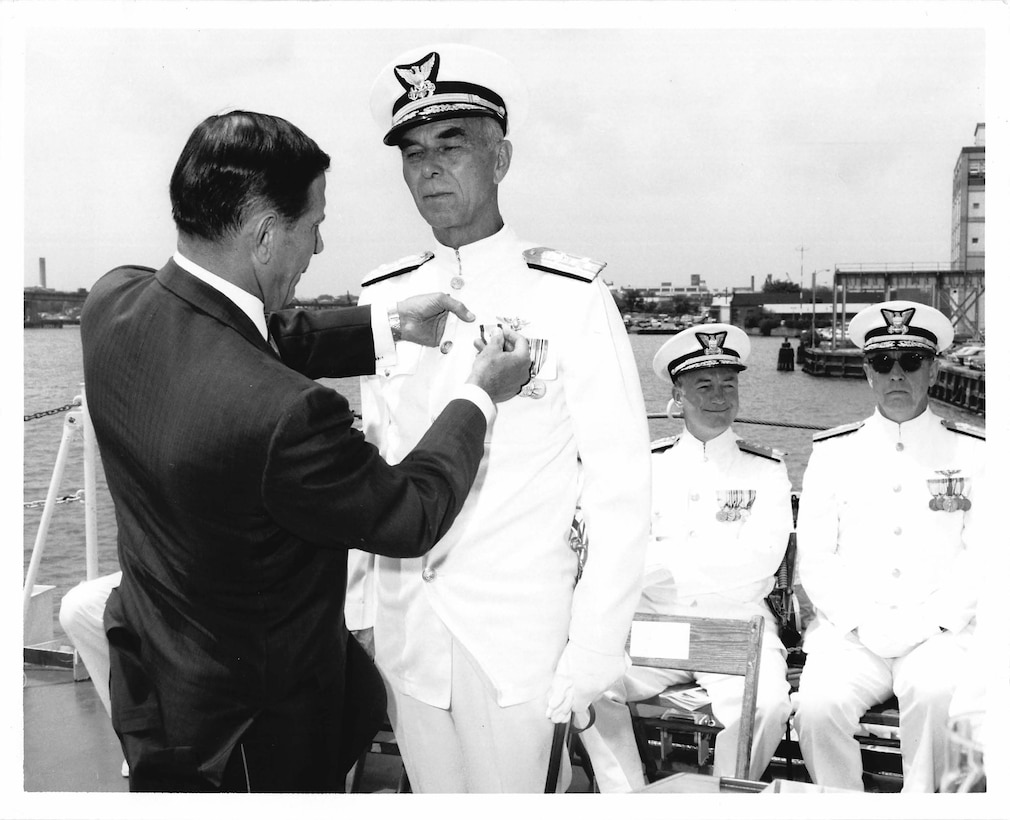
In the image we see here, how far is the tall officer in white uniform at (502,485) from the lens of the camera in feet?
7.86

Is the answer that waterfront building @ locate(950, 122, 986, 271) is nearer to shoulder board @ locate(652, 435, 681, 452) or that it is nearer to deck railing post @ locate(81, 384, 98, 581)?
shoulder board @ locate(652, 435, 681, 452)

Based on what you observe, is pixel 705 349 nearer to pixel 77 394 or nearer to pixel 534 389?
pixel 534 389

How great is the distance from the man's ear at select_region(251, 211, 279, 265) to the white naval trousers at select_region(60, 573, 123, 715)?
1.05 m

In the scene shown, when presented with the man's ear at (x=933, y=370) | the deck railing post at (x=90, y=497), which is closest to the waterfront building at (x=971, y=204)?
the man's ear at (x=933, y=370)

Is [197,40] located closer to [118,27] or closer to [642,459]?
[118,27]

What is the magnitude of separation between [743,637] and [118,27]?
259cm

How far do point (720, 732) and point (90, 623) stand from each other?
7.01ft

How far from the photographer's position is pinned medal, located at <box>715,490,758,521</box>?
4.29 m

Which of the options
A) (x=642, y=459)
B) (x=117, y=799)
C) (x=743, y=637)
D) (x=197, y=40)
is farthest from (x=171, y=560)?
A: (x=743, y=637)

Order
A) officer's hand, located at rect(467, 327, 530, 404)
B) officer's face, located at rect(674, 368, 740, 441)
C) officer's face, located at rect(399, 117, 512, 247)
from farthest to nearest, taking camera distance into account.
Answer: officer's face, located at rect(674, 368, 740, 441) → officer's face, located at rect(399, 117, 512, 247) → officer's hand, located at rect(467, 327, 530, 404)

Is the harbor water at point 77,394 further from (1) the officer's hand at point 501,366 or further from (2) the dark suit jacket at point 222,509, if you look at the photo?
(1) the officer's hand at point 501,366

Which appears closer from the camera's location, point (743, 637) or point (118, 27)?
point (118, 27)

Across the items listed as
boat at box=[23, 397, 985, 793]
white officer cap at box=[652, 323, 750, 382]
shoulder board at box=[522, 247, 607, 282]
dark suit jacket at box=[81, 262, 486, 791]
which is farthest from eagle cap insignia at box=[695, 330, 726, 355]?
dark suit jacket at box=[81, 262, 486, 791]

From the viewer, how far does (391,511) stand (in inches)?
80.5
